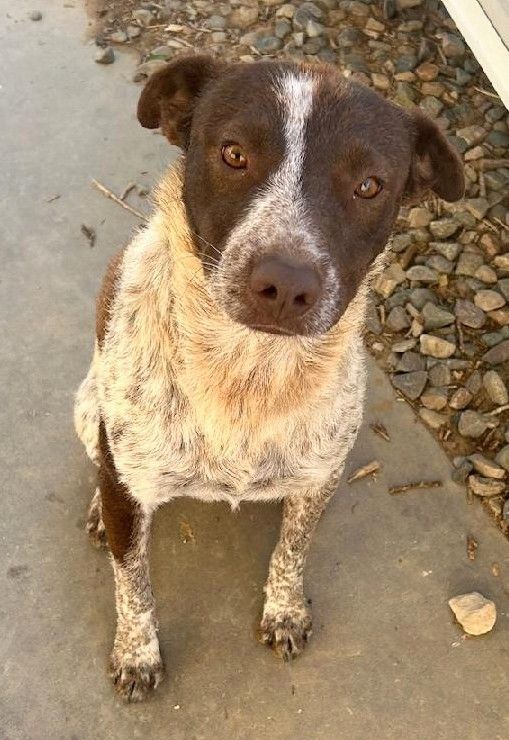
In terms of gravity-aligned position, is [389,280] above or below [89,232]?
above

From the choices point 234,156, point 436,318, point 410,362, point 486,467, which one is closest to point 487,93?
point 436,318

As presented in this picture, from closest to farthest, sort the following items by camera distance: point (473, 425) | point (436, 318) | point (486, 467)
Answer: point (486, 467)
point (473, 425)
point (436, 318)

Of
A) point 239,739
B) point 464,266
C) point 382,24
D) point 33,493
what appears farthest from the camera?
point 382,24

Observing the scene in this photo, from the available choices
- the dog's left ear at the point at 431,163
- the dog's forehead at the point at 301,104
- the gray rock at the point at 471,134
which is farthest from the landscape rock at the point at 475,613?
the gray rock at the point at 471,134

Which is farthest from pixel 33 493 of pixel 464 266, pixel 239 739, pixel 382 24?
pixel 382 24

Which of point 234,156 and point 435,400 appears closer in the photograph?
point 234,156

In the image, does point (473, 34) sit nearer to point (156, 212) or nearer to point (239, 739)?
point (156, 212)

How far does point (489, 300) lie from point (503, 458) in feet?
2.74

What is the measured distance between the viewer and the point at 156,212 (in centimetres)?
271

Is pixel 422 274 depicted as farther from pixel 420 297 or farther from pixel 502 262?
pixel 502 262

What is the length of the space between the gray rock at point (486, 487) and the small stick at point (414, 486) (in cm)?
14

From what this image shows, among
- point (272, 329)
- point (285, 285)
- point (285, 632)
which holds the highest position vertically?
point (285, 285)

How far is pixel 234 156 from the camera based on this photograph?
2.29m

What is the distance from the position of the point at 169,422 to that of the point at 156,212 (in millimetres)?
652
